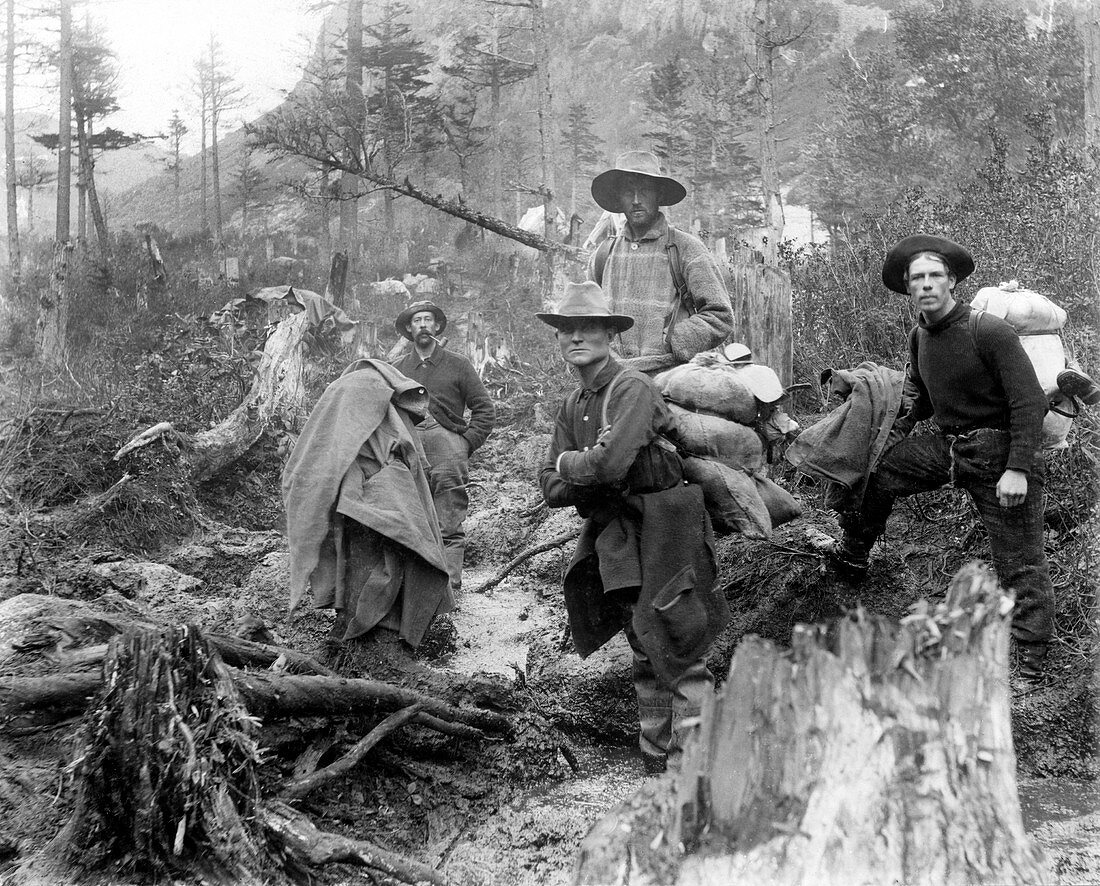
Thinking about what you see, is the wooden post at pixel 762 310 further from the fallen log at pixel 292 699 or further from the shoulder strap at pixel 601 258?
the fallen log at pixel 292 699

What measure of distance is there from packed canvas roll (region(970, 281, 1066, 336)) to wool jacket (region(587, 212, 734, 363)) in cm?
130

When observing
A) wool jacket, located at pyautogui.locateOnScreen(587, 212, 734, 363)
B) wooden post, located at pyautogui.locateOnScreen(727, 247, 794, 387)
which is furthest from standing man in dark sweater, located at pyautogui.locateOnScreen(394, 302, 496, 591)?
wooden post, located at pyautogui.locateOnScreen(727, 247, 794, 387)

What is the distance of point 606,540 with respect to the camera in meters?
3.71

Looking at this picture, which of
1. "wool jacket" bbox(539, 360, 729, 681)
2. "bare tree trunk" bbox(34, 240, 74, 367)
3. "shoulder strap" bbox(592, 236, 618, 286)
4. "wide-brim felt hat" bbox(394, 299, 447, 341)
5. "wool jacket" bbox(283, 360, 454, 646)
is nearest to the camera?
"wool jacket" bbox(539, 360, 729, 681)

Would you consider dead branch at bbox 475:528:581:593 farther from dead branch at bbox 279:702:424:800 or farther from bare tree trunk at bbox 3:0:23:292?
bare tree trunk at bbox 3:0:23:292

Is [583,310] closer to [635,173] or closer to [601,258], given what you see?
[635,173]

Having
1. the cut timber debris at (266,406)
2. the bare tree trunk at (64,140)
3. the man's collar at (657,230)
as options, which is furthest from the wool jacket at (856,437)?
the bare tree trunk at (64,140)

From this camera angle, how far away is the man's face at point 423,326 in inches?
256

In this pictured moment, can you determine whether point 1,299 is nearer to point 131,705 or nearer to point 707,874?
point 131,705

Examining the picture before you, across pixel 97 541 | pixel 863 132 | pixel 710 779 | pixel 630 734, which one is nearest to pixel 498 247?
pixel 863 132

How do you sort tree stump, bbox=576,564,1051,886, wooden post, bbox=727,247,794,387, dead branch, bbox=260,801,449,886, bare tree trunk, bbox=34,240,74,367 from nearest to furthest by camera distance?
1. tree stump, bbox=576,564,1051,886
2. dead branch, bbox=260,801,449,886
3. wooden post, bbox=727,247,794,387
4. bare tree trunk, bbox=34,240,74,367

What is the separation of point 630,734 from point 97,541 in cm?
469

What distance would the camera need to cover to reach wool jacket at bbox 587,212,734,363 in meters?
4.62

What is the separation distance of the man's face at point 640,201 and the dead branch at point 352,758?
2.86m
